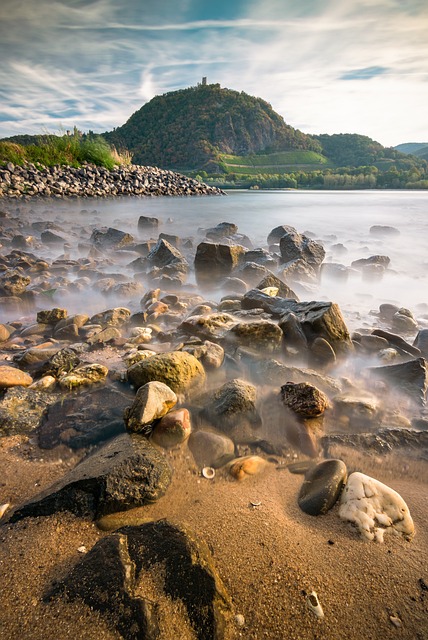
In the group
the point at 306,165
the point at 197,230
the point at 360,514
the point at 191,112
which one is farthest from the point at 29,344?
the point at 191,112

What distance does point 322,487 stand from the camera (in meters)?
1.54

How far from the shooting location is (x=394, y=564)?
4.09ft

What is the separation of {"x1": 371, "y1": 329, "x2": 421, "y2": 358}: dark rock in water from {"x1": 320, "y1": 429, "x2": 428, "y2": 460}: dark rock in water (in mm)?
1361

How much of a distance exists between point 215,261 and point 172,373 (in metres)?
4.23

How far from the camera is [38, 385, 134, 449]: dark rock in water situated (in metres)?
1.96

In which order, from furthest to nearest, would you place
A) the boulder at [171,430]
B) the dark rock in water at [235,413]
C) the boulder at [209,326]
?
the boulder at [209,326] → the dark rock in water at [235,413] → the boulder at [171,430]

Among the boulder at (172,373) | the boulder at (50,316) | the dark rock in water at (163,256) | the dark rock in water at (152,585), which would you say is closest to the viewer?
the dark rock in water at (152,585)

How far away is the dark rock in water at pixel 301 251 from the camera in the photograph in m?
6.52

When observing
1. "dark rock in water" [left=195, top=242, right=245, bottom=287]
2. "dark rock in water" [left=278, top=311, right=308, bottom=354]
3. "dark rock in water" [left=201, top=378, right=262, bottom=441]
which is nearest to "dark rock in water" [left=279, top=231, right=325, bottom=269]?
"dark rock in water" [left=195, top=242, right=245, bottom=287]

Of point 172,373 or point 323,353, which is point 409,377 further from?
point 172,373

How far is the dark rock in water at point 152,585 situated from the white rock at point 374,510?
0.69m

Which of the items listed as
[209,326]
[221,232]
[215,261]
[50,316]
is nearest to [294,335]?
[209,326]

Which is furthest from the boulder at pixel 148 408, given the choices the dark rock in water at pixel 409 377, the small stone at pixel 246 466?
the dark rock in water at pixel 409 377

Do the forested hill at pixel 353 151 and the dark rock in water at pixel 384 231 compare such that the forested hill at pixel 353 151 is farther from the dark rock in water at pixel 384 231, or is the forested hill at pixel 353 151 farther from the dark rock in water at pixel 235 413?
the dark rock in water at pixel 235 413
